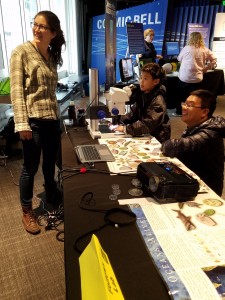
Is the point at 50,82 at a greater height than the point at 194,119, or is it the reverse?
the point at 50,82

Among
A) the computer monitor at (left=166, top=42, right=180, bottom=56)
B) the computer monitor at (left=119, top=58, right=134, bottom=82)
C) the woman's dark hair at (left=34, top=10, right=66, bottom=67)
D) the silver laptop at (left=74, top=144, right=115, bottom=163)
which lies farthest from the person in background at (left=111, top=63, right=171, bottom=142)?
the computer monitor at (left=166, top=42, right=180, bottom=56)

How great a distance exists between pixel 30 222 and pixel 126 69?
10.1 ft

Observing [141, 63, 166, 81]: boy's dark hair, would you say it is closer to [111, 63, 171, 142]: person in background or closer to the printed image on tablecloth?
[111, 63, 171, 142]: person in background

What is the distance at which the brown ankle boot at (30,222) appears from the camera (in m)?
1.93

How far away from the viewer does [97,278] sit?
62 centimetres

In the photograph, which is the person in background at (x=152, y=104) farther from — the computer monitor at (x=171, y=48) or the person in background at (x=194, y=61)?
the computer monitor at (x=171, y=48)

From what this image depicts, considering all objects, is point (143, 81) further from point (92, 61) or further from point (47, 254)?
point (92, 61)

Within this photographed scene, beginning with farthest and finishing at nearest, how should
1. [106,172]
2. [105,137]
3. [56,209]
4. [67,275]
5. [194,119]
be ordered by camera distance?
[56,209] → [105,137] → [194,119] → [106,172] → [67,275]

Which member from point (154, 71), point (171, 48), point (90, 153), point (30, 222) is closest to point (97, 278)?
point (90, 153)

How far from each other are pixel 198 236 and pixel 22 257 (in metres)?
1.26

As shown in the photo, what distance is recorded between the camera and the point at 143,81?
6.63ft

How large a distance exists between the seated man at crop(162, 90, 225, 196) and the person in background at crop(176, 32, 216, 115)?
3.13 m

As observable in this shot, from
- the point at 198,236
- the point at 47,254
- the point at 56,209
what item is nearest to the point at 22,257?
the point at 47,254

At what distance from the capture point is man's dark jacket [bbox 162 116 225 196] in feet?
4.90
